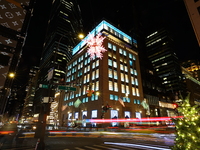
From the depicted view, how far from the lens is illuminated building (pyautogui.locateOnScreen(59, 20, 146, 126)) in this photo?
121 ft

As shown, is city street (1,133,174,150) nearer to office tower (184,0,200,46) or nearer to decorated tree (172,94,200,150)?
decorated tree (172,94,200,150)

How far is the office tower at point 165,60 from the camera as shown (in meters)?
91.8

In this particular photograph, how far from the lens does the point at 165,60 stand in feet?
320

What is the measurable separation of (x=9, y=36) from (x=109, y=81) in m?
30.0

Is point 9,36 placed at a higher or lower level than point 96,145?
higher

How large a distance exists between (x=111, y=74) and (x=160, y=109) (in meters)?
31.4

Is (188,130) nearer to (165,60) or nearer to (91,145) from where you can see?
(91,145)

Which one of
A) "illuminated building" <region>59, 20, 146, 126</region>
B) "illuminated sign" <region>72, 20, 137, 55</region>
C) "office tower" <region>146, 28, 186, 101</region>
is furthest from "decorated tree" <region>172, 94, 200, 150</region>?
"office tower" <region>146, 28, 186, 101</region>

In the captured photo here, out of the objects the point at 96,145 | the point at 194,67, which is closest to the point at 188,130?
the point at 96,145

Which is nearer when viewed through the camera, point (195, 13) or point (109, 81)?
point (195, 13)

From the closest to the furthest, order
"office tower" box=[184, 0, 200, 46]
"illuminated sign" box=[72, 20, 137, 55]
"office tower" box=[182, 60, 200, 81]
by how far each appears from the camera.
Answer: "office tower" box=[184, 0, 200, 46]
"illuminated sign" box=[72, 20, 137, 55]
"office tower" box=[182, 60, 200, 81]

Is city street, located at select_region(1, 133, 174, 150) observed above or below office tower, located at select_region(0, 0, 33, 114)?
below

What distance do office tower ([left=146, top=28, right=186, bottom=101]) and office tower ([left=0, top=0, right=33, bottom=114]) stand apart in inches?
3768

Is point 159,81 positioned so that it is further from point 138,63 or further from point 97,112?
point 97,112
